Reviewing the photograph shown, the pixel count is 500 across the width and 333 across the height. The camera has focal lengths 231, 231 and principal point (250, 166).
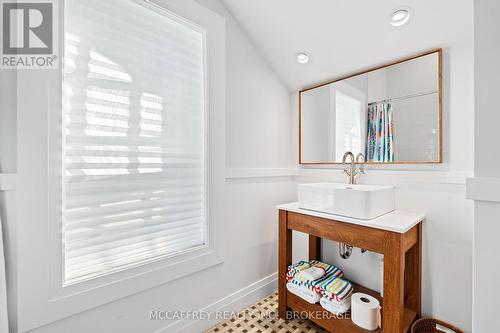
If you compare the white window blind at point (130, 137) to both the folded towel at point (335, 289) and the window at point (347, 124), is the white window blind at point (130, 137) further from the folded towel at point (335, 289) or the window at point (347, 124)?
the window at point (347, 124)

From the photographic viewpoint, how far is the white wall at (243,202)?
1336 mm

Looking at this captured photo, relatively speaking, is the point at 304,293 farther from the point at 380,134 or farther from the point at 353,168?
the point at 380,134

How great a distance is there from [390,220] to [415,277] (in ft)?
1.62

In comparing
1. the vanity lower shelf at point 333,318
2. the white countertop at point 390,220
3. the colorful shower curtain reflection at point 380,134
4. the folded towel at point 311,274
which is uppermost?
the colorful shower curtain reflection at point 380,134

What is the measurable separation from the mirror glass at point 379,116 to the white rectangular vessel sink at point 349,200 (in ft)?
1.03

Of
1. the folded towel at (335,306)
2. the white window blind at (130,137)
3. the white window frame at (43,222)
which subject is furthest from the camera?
the folded towel at (335,306)

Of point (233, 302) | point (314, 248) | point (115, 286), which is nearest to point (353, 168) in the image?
point (314, 248)

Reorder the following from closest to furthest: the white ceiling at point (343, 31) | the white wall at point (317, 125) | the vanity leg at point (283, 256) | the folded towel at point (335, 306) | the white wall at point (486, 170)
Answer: the white wall at point (486, 170)
the white ceiling at point (343, 31)
the folded towel at point (335, 306)
the vanity leg at point (283, 256)
the white wall at point (317, 125)

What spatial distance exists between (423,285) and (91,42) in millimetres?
2289

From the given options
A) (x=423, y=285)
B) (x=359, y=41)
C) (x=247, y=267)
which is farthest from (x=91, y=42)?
(x=423, y=285)

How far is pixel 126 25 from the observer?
1.21 meters

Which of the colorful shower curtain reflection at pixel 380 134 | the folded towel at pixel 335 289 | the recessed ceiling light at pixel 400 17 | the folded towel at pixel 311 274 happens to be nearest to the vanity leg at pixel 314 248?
the folded towel at pixel 311 274

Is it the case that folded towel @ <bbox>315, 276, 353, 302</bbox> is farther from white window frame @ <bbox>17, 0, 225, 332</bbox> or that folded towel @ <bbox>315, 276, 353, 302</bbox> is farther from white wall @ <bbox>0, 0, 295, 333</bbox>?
white window frame @ <bbox>17, 0, 225, 332</bbox>

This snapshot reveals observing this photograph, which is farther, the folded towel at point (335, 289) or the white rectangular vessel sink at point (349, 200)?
the folded towel at point (335, 289)
